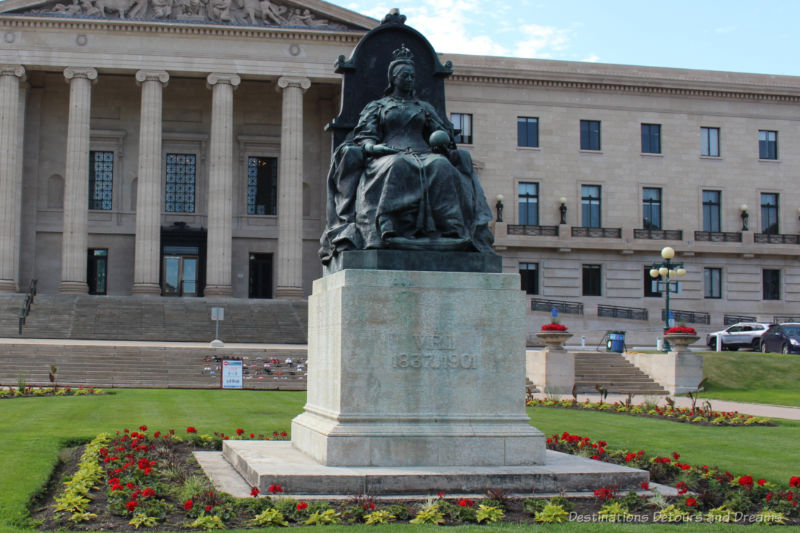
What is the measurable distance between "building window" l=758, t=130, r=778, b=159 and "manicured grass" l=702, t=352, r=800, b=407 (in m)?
31.6

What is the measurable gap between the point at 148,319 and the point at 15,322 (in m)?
6.22

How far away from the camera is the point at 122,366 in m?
33.2

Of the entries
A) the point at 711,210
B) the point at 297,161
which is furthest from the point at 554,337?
the point at 711,210

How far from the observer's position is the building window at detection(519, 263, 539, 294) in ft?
202

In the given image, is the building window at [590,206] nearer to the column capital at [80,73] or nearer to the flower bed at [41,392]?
the column capital at [80,73]

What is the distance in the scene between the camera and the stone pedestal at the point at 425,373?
10.0 m

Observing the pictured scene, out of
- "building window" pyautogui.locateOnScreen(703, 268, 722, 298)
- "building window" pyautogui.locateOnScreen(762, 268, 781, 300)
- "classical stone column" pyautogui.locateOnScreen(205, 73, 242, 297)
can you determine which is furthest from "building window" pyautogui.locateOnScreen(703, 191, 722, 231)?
"classical stone column" pyautogui.locateOnScreen(205, 73, 242, 297)

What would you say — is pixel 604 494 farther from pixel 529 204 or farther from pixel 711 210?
pixel 711 210

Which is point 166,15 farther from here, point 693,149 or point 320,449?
point 320,449

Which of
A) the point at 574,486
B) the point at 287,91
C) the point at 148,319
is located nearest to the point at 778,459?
the point at 574,486

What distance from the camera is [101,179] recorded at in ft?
201

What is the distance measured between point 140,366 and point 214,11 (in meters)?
30.8

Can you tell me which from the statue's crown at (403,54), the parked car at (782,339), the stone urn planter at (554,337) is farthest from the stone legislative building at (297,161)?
the statue's crown at (403,54)

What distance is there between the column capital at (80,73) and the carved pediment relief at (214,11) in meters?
3.21
